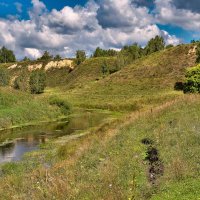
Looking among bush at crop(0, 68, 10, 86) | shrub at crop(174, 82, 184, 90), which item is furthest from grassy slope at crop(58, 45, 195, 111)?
bush at crop(0, 68, 10, 86)

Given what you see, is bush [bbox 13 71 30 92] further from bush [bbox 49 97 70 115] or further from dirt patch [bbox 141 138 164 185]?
dirt patch [bbox 141 138 164 185]

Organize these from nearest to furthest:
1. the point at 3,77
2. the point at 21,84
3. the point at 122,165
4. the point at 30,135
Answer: the point at 122,165, the point at 30,135, the point at 21,84, the point at 3,77

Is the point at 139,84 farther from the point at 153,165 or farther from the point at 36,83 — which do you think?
Answer: the point at 153,165

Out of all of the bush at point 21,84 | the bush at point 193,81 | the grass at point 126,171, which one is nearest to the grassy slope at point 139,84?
the bush at point 193,81

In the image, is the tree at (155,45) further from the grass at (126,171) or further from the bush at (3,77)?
the grass at (126,171)

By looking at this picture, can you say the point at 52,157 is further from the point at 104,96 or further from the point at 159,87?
the point at 159,87

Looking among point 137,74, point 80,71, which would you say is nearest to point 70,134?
point 137,74

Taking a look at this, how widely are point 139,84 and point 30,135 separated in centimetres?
7292

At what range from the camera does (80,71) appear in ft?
618

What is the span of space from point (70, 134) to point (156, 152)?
27.1 meters

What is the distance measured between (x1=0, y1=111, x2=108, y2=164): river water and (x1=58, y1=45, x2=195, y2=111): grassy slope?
27.1m

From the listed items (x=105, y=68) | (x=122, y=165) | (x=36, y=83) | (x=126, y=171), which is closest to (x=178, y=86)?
(x=36, y=83)

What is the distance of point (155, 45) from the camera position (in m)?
170

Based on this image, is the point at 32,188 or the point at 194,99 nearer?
→ the point at 32,188
